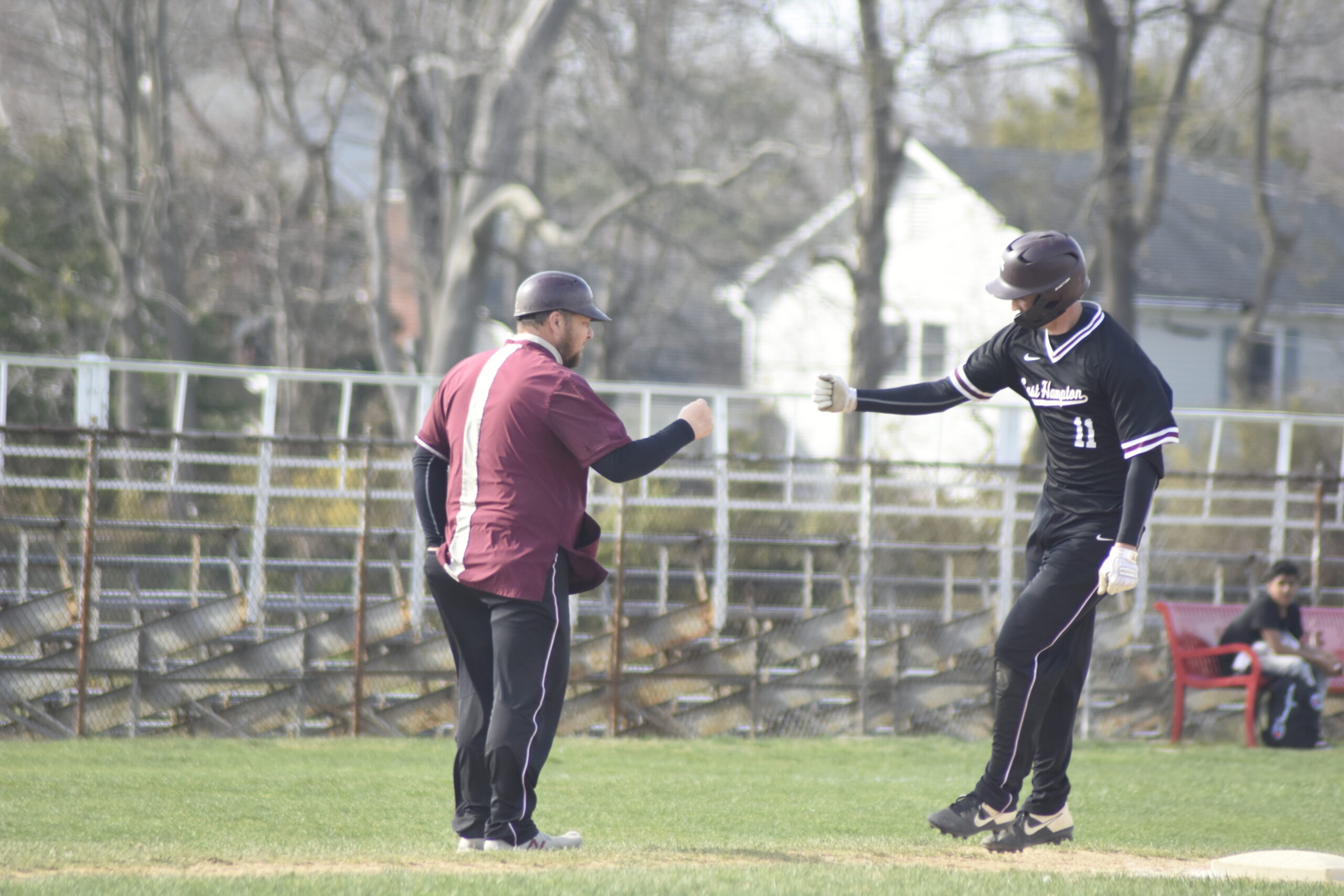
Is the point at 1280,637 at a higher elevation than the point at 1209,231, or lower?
lower

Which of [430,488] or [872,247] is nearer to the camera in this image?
[430,488]

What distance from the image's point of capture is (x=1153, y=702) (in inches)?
470

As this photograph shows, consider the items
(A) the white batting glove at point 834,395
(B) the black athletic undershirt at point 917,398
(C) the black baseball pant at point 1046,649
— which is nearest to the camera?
(C) the black baseball pant at point 1046,649

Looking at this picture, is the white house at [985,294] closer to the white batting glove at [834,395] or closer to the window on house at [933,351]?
the window on house at [933,351]

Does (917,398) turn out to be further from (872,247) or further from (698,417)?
(872,247)

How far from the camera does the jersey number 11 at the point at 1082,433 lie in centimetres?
522

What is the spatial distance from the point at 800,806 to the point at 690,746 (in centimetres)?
295

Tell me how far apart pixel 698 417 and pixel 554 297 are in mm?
685

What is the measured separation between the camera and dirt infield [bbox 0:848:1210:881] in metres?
4.73

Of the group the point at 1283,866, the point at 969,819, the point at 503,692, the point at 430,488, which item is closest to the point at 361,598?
the point at 430,488

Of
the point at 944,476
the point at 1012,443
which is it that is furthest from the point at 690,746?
the point at 1012,443

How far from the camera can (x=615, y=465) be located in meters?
4.91

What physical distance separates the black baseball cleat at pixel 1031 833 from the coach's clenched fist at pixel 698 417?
6.34ft

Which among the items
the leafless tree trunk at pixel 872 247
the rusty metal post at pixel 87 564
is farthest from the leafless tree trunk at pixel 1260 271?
the rusty metal post at pixel 87 564
